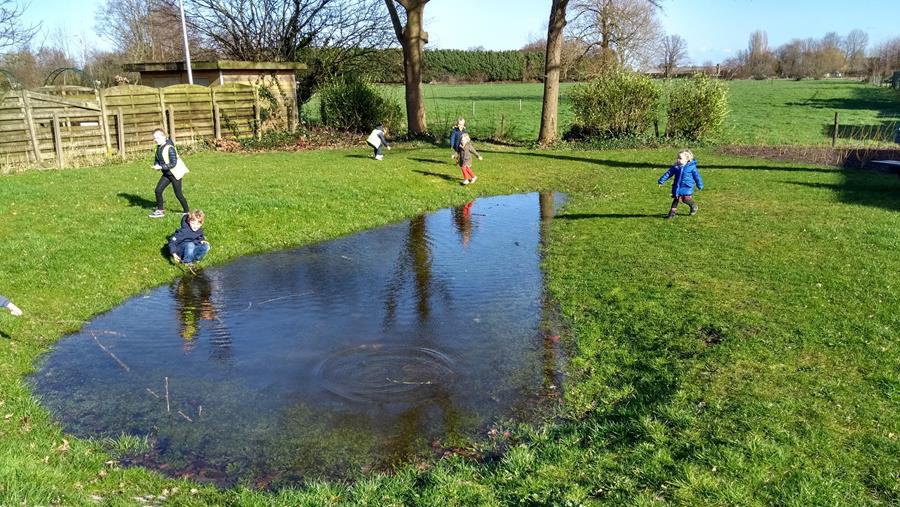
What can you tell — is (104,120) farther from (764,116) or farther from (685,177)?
(764,116)

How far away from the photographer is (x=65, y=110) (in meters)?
21.0

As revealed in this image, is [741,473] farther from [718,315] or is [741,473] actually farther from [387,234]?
[387,234]

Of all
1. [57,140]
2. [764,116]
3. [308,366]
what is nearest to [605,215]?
[308,366]

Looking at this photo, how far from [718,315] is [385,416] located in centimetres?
451

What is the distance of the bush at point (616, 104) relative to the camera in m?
27.6

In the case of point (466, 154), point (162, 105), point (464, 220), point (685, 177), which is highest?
point (162, 105)

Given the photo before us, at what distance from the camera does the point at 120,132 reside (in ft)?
73.3

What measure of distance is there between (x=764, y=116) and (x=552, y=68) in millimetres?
20243

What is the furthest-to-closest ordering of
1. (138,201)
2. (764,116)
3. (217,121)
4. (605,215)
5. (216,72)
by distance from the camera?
1. (764,116)
2. (216,72)
3. (217,121)
4. (605,215)
5. (138,201)

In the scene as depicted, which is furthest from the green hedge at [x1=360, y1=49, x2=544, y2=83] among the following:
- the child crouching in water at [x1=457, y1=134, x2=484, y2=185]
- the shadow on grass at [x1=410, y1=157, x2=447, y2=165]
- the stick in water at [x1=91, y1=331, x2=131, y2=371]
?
the stick in water at [x1=91, y1=331, x2=131, y2=371]

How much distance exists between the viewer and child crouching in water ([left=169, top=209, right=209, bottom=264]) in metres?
11.2

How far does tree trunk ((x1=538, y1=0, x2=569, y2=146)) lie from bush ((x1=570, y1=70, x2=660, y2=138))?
157 cm

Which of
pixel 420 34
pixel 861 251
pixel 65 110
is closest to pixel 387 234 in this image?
pixel 861 251

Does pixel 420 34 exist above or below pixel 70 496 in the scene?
above
